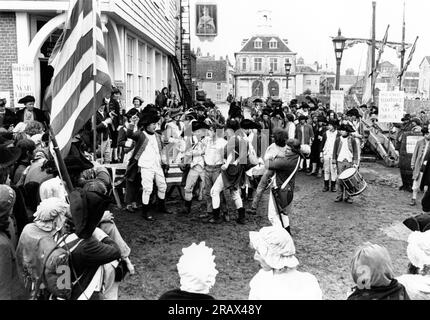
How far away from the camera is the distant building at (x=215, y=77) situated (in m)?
81.8

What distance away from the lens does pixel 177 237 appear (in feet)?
26.2

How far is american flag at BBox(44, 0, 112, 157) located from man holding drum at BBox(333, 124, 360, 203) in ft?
21.2

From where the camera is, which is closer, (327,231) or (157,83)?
(327,231)

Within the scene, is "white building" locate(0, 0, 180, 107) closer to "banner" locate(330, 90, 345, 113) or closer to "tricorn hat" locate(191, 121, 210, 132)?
"tricorn hat" locate(191, 121, 210, 132)

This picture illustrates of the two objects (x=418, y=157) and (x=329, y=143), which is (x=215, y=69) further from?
(x=418, y=157)

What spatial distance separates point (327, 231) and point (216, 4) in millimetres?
19189

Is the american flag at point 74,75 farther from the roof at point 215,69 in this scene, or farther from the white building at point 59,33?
the roof at point 215,69

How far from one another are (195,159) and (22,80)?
5.56 m

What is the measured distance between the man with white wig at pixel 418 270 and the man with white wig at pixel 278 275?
65 centimetres

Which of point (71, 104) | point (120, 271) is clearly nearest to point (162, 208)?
point (71, 104)

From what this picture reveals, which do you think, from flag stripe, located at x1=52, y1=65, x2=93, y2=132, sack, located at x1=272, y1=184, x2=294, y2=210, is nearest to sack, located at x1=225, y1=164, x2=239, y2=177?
sack, located at x1=272, y1=184, x2=294, y2=210

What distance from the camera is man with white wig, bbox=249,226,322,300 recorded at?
126 inches

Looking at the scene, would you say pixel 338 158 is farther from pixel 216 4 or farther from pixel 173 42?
pixel 173 42
